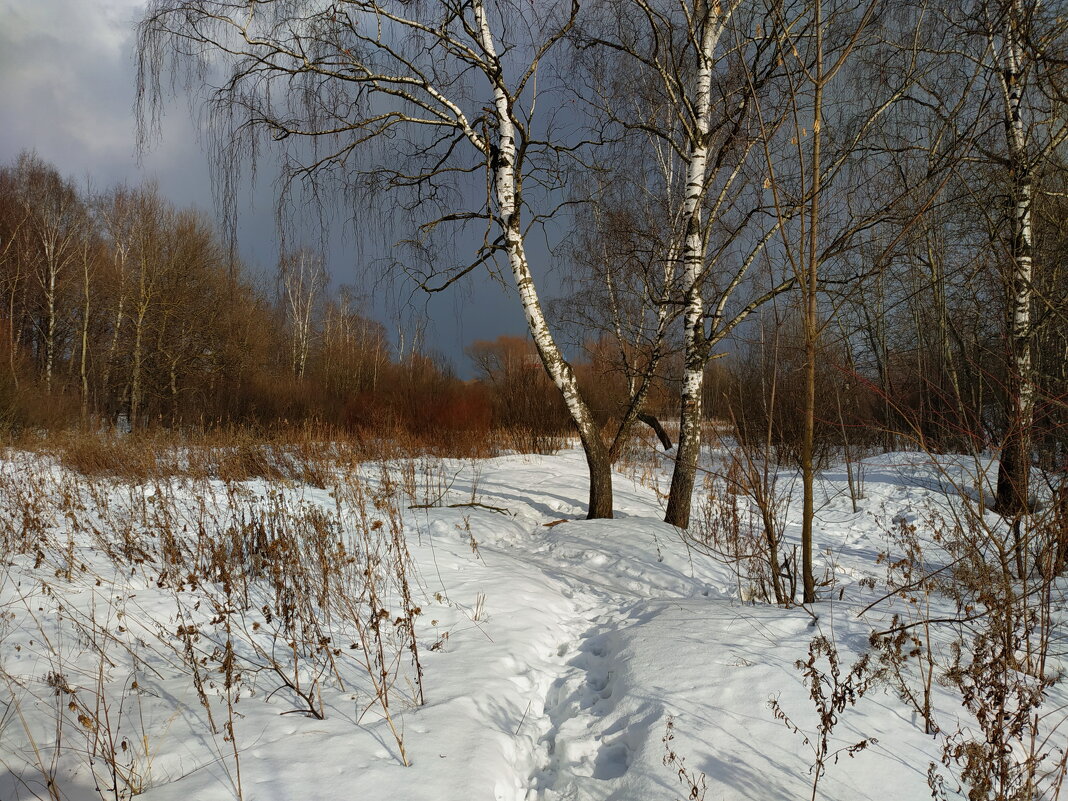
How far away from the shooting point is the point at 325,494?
7109 mm

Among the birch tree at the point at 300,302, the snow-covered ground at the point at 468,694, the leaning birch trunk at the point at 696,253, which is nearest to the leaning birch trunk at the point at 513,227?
the leaning birch trunk at the point at 696,253

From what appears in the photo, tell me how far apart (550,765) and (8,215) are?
94.4 ft

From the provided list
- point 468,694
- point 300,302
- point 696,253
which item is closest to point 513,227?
point 696,253

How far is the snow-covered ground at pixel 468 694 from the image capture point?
189cm

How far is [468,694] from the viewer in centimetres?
250

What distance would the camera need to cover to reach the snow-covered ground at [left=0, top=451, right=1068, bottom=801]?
1.89m

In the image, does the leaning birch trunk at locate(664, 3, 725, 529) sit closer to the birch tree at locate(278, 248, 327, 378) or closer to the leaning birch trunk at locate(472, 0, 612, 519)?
the leaning birch trunk at locate(472, 0, 612, 519)

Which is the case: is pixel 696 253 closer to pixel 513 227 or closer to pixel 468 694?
pixel 513 227

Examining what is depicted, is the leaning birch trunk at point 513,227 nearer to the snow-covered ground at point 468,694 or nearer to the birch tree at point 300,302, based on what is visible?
the snow-covered ground at point 468,694

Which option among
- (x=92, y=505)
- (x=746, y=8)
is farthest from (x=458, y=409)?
(x=746, y=8)

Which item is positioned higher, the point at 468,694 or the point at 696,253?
the point at 696,253

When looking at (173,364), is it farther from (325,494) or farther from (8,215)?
(325,494)

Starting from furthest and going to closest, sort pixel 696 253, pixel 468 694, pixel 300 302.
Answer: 1. pixel 300 302
2. pixel 696 253
3. pixel 468 694

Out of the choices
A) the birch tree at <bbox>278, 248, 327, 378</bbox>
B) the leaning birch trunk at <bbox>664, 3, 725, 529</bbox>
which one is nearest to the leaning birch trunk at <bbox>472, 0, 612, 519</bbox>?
the leaning birch trunk at <bbox>664, 3, 725, 529</bbox>
